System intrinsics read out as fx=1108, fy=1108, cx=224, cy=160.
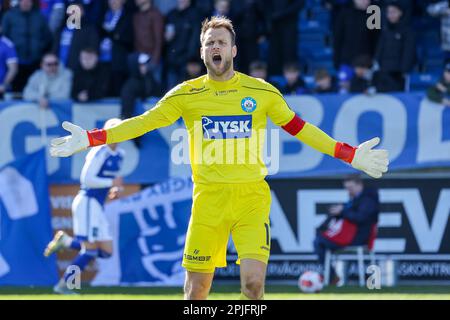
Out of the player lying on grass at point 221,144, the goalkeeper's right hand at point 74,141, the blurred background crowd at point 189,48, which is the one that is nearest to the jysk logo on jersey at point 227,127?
the player lying on grass at point 221,144

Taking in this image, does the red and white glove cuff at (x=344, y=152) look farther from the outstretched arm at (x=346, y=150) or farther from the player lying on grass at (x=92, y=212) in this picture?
the player lying on grass at (x=92, y=212)

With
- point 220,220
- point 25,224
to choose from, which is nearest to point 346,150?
point 220,220

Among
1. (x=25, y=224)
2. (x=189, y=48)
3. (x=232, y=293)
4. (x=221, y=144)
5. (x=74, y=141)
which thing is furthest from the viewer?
(x=189, y=48)

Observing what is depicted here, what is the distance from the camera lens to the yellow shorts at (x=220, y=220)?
8.59 m

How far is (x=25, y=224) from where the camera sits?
49.7ft

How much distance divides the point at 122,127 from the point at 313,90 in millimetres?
7523

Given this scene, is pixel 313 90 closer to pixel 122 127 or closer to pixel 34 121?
pixel 34 121

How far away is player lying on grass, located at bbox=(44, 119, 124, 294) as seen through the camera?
13.7m

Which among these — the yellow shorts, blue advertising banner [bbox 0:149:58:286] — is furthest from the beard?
blue advertising banner [bbox 0:149:58:286]

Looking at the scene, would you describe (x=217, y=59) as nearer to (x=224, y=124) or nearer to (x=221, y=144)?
(x=224, y=124)

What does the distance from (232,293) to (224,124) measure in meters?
5.61

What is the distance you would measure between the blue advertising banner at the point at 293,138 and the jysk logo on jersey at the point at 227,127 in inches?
232

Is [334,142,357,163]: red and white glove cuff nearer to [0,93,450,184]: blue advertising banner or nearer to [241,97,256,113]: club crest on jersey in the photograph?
[241,97,256,113]: club crest on jersey
